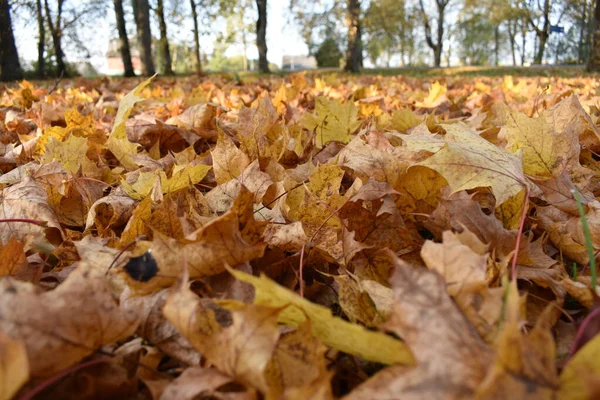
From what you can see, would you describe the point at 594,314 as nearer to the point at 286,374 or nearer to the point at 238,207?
the point at 286,374

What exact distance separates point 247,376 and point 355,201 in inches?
17.4

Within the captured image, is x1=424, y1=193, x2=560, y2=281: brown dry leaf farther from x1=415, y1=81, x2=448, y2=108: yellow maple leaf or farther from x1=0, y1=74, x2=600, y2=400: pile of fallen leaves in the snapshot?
x1=415, y1=81, x2=448, y2=108: yellow maple leaf

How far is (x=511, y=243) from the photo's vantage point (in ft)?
2.56

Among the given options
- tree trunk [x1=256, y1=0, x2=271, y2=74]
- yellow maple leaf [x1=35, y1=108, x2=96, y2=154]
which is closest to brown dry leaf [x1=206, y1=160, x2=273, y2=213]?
yellow maple leaf [x1=35, y1=108, x2=96, y2=154]

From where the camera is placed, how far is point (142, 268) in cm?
65

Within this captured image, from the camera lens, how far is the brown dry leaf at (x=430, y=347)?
0.42 metres

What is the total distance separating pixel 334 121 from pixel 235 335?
1151mm

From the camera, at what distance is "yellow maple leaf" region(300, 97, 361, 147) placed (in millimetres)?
1562

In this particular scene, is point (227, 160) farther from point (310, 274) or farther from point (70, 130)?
point (70, 130)

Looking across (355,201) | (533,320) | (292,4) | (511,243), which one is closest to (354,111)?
(355,201)

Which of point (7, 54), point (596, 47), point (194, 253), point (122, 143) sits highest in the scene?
point (7, 54)

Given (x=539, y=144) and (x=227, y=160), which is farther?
(x=227, y=160)

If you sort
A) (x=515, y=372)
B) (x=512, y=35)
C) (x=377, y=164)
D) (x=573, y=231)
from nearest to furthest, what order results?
1. (x=515, y=372)
2. (x=573, y=231)
3. (x=377, y=164)
4. (x=512, y=35)

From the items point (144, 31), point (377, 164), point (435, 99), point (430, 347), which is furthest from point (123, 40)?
point (430, 347)
